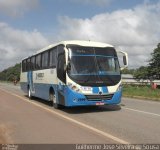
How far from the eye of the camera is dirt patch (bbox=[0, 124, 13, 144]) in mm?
10384

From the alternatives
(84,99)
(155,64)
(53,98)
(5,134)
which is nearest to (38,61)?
(53,98)

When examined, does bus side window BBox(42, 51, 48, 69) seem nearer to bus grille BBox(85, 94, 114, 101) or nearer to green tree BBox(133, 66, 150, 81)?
bus grille BBox(85, 94, 114, 101)

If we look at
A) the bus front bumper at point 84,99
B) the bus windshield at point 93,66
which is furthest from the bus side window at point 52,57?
the bus front bumper at point 84,99

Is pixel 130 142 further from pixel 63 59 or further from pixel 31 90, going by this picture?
pixel 31 90

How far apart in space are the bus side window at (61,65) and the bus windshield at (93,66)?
0.45m

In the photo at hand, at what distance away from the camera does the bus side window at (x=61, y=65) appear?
16969 millimetres

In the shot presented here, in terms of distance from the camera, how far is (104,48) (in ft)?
57.7

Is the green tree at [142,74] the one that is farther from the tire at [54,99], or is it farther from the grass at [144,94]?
the tire at [54,99]

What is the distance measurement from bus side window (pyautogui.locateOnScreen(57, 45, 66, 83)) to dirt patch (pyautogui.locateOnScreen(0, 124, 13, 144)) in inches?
166

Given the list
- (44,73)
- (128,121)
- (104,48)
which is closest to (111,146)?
(128,121)

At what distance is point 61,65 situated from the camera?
1745cm

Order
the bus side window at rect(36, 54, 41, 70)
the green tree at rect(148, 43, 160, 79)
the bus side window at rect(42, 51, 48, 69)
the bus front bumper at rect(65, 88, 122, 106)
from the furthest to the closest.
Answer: the green tree at rect(148, 43, 160, 79)
the bus side window at rect(36, 54, 41, 70)
the bus side window at rect(42, 51, 48, 69)
the bus front bumper at rect(65, 88, 122, 106)

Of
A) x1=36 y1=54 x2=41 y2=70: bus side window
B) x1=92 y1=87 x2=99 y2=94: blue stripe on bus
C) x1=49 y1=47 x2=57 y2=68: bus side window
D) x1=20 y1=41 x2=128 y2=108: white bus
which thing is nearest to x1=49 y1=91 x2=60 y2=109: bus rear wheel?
x1=20 y1=41 x2=128 y2=108: white bus

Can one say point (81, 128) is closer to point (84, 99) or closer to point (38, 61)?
point (84, 99)
